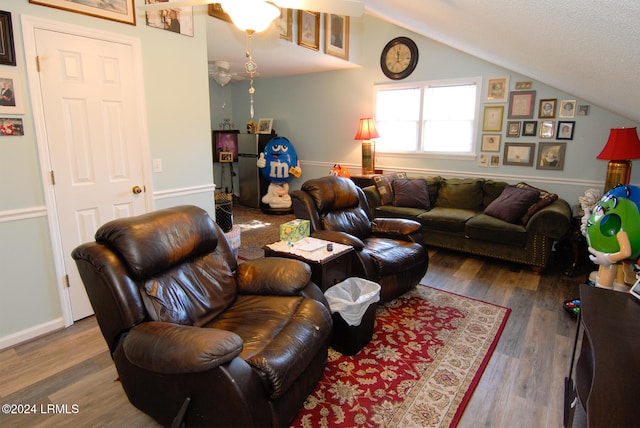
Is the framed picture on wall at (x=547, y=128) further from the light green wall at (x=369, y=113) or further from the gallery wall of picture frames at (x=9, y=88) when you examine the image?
the gallery wall of picture frames at (x=9, y=88)

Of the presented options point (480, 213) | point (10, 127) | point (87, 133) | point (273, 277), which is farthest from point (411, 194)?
point (10, 127)

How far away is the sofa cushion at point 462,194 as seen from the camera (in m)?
4.44

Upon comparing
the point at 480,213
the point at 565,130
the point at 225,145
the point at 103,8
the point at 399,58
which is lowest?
the point at 480,213

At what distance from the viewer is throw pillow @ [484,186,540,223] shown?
12.3 feet

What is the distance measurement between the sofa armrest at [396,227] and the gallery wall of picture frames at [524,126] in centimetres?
207

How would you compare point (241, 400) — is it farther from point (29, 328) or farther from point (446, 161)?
point (446, 161)

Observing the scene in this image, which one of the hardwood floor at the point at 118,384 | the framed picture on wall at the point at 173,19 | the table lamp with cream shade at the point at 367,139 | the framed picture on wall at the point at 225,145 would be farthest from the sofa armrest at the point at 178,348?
the framed picture on wall at the point at 225,145

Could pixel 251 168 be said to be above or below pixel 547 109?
below

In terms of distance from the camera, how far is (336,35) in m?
4.83

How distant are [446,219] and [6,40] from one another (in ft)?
13.0

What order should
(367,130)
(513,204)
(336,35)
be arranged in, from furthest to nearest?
(367,130) → (336,35) → (513,204)

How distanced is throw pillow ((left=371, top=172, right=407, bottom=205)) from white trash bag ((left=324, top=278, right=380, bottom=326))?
2.27 m

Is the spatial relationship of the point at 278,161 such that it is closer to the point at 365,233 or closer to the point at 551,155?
the point at 365,233

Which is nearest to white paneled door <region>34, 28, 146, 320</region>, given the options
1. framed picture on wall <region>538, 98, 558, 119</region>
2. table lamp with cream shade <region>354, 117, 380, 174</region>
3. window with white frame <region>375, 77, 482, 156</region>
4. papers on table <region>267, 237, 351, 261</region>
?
papers on table <region>267, 237, 351, 261</region>
